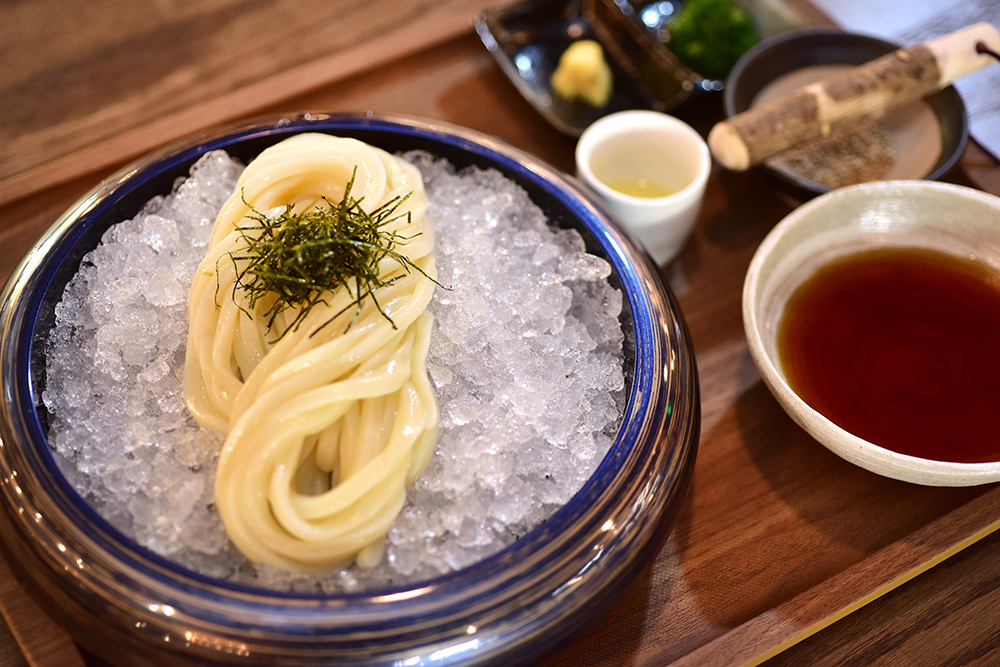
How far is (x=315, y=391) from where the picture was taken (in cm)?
130

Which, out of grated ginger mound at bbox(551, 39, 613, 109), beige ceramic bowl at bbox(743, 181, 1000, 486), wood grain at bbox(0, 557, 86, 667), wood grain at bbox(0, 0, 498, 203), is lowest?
beige ceramic bowl at bbox(743, 181, 1000, 486)

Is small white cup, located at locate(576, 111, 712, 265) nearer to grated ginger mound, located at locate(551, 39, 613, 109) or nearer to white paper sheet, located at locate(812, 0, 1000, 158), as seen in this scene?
grated ginger mound, located at locate(551, 39, 613, 109)

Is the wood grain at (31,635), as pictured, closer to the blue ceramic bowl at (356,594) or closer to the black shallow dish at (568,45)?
the blue ceramic bowl at (356,594)

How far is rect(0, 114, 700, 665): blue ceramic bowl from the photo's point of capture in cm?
114

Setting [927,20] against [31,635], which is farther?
[927,20]

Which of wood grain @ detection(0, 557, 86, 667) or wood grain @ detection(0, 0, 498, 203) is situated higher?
wood grain @ detection(0, 0, 498, 203)

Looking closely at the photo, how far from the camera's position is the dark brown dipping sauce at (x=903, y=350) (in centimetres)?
163

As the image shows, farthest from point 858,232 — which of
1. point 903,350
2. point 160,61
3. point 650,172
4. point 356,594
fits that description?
point 160,61

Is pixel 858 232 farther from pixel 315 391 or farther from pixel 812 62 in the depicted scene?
pixel 315 391

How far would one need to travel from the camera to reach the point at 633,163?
2191 millimetres

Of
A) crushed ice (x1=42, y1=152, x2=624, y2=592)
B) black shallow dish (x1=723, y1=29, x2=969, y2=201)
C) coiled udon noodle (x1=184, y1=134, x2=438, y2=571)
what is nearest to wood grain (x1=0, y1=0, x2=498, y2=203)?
crushed ice (x1=42, y1=152, x2=624, y2=592)

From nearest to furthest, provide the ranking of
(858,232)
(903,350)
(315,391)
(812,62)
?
(315,391) → (903,350) → (858,232) → (812,62)

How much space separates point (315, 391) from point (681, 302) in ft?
3.60

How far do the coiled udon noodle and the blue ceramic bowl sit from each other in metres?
0.13
